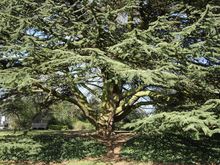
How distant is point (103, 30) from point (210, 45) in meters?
3.34

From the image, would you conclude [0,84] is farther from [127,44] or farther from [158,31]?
[158,31]

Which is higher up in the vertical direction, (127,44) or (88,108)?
(127,44)

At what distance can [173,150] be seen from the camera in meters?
13.2

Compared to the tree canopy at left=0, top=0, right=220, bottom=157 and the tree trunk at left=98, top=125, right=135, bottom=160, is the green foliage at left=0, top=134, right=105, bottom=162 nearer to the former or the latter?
the tree trunk at left=98, top=125, right=135, bottom=160

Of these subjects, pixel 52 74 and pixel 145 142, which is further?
pixel 145 142

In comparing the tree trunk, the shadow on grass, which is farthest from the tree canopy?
the tree trunk

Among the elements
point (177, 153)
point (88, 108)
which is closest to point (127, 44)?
point (177, 153)

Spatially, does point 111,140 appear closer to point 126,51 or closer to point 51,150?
point 51,150

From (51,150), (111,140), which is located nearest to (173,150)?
(111,140)

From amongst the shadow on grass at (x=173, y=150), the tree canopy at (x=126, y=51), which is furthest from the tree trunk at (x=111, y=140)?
the tree canopy at (x=126, y=51)

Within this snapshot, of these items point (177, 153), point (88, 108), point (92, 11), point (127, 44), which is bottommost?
point (177, 153)

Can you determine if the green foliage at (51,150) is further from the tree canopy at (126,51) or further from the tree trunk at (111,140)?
the tree canopy at (126,51)

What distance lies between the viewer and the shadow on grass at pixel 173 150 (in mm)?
12203

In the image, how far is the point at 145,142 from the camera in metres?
14.7
